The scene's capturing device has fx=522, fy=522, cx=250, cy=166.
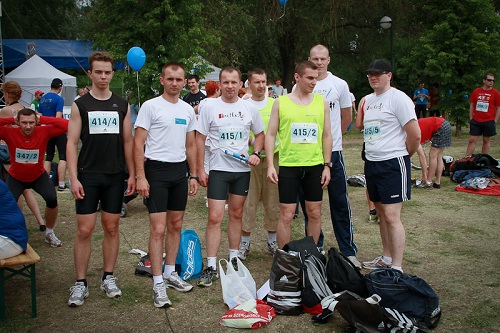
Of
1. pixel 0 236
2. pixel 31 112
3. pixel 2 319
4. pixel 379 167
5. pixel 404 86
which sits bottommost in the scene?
pixel 2 319

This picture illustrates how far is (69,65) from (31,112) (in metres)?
22.1

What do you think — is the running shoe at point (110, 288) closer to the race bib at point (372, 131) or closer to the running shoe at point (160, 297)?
the running shoe at point (160, 297)

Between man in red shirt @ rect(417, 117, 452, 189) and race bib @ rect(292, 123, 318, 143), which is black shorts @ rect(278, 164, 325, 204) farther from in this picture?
man in red shirt @ rect(417, 117, 452, 189)

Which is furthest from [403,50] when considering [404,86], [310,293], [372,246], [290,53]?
[310,293]

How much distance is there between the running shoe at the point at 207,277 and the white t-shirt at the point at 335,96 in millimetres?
1788

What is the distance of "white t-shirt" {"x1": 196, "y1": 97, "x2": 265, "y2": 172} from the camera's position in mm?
4820

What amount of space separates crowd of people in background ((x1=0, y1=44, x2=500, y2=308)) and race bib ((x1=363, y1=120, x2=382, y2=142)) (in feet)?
0.03

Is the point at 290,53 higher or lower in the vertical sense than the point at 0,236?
higher

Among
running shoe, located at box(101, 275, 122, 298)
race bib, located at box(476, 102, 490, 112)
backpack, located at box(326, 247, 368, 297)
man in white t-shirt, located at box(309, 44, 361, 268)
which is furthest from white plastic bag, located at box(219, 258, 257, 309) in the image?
race bib, located at box(476, 102, 490, 112)

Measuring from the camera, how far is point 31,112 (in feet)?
17.6

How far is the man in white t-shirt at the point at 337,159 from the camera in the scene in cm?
516

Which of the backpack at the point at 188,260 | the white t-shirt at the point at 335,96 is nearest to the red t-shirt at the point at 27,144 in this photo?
the backpack at the point at 188,260

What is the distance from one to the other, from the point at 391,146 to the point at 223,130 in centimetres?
152

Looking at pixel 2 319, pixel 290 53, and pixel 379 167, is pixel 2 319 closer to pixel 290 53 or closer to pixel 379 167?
pixel 379 167
